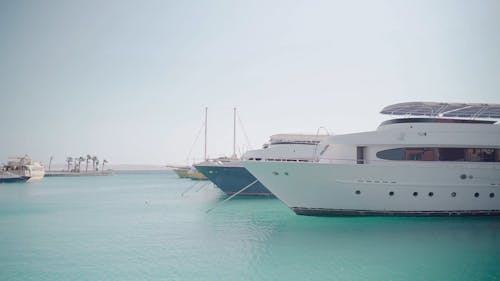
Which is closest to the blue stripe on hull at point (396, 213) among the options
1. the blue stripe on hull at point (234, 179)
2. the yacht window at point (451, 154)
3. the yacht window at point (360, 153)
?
the yacht window at point (360, 153)

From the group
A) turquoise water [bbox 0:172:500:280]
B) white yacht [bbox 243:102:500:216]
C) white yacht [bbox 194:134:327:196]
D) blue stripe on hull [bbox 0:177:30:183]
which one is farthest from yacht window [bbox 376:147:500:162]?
blue stripe on hull [bbox 0:177:30:183]

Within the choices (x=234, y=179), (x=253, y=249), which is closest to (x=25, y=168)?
(x=234, y=179)

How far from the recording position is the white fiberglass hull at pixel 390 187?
14.2m

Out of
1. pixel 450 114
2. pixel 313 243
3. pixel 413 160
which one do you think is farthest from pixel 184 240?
pixel 450 114

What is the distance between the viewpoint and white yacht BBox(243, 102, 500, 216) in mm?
14195

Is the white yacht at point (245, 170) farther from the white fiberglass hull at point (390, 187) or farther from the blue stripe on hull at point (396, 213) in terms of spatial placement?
the white fiberglass hull at point (390, 187)

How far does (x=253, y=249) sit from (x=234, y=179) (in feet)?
59.3

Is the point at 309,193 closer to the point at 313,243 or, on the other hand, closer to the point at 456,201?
the point at 313,243

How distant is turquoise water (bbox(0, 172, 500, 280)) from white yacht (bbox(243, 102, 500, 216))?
68 cm

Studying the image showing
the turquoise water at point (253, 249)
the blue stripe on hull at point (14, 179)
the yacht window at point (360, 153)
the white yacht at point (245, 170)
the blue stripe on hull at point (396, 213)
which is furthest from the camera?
the blue stripe on hull at point (14, 179)

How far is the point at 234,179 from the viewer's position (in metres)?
28.6

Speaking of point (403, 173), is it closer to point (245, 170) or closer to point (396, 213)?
point (396, 213)

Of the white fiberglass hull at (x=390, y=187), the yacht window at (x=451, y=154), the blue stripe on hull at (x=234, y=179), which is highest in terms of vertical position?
the yacht window at (x=451, y=154)

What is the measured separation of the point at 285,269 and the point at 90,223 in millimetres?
11896
